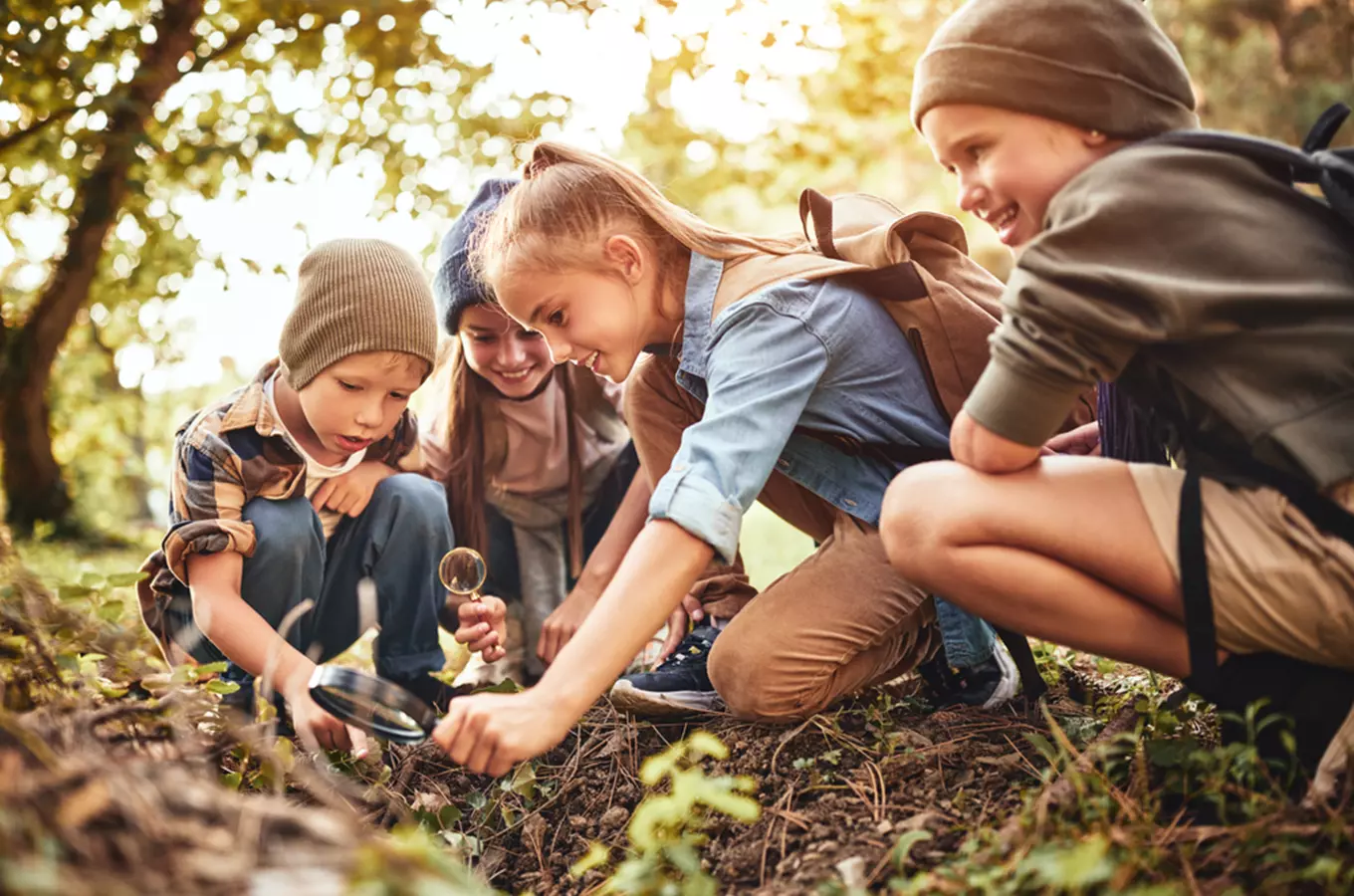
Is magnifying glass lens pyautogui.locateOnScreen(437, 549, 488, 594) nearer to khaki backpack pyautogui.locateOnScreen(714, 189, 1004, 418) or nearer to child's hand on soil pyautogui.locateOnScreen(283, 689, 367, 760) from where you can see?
child's hand on soil pyautogui.locateOnScreen(283, 689, 367, 760)

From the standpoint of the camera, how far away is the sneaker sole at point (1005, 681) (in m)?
2.38

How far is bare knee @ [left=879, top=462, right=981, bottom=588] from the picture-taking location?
187cm

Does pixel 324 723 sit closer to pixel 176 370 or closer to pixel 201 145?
pixel 201 145

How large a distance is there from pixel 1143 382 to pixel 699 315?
3.05 ft

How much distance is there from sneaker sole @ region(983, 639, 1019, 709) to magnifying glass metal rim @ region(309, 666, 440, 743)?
119 cm

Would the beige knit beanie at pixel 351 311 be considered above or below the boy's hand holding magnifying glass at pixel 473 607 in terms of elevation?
above

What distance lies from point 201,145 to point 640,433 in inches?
147

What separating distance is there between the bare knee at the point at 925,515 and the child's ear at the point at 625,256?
0.82 meters

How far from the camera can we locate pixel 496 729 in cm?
172

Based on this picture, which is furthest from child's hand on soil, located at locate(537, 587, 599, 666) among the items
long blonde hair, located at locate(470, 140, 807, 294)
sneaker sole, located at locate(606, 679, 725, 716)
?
long blonde hair, located at locate(470, 140, 807, 294)

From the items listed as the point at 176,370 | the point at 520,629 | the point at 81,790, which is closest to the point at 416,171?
the point at 520,629

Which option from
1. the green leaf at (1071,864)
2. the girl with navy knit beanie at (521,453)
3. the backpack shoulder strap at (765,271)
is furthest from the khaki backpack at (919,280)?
the green leaf at (1071,864)

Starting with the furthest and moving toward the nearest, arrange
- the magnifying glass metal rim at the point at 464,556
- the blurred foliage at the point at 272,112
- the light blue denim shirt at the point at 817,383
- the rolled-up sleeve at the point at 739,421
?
1. the blurred foliage at the point at 272,112
2. the magnifying glass metal rim at the point at 464,556
3. the light blue denim shirt at the point at 817,383
4. the rolled-up sleeve at the point at 739,421

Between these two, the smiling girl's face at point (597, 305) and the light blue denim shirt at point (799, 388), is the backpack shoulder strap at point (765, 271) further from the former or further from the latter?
the smiling girl's face at point (597, 305)
